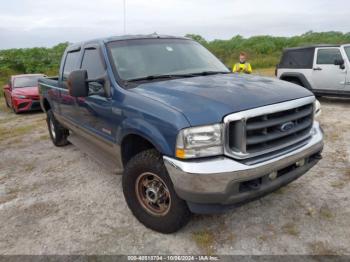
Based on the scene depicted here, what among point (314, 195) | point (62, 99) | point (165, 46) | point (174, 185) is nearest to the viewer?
point (174, 185)

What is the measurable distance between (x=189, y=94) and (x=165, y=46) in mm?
1473

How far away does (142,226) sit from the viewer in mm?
3381

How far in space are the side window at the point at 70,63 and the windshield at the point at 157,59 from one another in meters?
1.16

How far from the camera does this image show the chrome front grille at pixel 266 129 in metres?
2.61

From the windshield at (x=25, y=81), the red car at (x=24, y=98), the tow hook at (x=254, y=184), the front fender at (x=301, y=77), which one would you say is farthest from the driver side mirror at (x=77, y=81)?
the windshield at (x=25, y=81)

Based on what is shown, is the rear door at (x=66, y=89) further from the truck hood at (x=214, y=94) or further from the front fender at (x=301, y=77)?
the front fender at (x=301, y=77)

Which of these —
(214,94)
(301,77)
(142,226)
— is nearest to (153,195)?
(142,226)

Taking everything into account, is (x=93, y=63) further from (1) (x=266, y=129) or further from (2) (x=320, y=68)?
(2) (x=320, y=68)

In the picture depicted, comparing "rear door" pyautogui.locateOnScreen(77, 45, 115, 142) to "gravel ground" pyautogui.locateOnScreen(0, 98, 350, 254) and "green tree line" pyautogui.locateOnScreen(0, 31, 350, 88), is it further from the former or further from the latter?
"green tree line" pyautogui.locateOnScreen(0, 31, 350, 88)

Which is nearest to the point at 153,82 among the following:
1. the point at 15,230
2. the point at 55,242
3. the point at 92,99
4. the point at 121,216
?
the point at 92,99

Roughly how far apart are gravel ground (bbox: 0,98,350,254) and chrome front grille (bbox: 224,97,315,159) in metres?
0.89

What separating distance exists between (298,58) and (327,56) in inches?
36.8

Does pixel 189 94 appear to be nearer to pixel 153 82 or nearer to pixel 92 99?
pixel 153 82

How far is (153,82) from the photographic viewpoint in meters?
3.49
